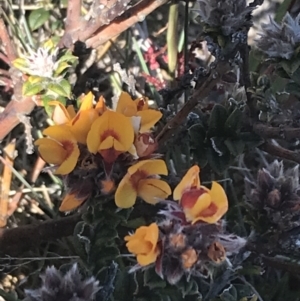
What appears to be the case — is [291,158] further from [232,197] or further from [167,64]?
[167,64]

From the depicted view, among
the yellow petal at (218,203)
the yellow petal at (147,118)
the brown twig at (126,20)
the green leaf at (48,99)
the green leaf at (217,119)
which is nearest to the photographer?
the yellow petal at (218,203)

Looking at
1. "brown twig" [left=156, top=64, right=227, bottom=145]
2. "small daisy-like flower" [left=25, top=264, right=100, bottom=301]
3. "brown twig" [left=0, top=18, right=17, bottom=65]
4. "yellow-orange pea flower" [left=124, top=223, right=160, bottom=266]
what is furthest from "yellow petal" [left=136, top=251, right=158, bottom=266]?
"brown twig" [left=0, top=18, right=17, bottom=65]

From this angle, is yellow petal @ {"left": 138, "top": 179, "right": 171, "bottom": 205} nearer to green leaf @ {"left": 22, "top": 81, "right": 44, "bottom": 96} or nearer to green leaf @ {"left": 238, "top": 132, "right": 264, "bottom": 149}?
green leaf @ {"left": 238, "top": 132, "right": 264, "bottom": 149}

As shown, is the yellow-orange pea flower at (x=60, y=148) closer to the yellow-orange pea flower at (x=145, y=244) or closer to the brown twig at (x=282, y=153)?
the yellow-orange pea flower at (x=145, y=244)

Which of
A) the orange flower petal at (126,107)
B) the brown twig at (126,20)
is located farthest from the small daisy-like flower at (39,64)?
the orange flower petal at (126,107)

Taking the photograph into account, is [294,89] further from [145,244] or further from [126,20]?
[126,20]

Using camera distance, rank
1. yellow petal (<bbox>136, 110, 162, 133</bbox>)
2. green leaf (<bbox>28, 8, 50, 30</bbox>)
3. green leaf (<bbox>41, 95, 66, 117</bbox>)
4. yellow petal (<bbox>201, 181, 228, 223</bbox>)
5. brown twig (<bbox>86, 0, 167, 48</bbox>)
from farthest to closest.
Answer: green leaf (<bbox>28, 8, 50, 30</bbox>) → brown twig (<bbox>86, 0, 167, 48</bbox>) → green leaf (<bbox>41, 95, 66, 117</bbox>) → yellow petal (<bbox>136, 110, 162, 133</bbox>) → yellow petal (<bbox>201, 181, 228, 223</bbox>)
